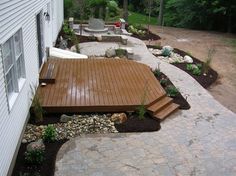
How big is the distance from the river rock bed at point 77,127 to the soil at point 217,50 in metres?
3.96

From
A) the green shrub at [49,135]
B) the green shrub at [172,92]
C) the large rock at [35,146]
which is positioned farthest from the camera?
the green shrub at [172,92]

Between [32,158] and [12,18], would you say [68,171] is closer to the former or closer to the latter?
[32,158]

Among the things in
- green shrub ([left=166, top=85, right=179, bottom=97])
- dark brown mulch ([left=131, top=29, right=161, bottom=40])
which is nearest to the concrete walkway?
green shrub ([left=166, top=85, right=179, bottom=97])

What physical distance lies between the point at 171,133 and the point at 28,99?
3.41 metres

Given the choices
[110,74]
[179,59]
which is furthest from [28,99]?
[179,59]

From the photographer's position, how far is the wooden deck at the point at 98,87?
7.79 meters

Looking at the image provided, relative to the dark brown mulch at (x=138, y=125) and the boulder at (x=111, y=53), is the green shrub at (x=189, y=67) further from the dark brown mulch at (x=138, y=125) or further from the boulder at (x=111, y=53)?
the dark brown mulch at (x=138, y=125)

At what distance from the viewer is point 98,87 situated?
8.80m

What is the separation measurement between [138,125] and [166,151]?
→ 1125mm

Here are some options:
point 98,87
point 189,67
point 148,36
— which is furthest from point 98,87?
point 148,36

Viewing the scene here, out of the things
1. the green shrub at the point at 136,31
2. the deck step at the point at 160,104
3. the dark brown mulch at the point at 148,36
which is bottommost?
the deck step at the point at 160,104

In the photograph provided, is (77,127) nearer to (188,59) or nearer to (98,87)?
(98,87)

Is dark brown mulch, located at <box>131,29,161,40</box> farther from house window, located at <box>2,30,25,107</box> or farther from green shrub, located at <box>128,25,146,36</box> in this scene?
house window, located at <box>2,30,25,107</box>

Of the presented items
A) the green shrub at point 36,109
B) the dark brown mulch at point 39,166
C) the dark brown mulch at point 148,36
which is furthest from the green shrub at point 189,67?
the dark brown mulch at point 39,166
